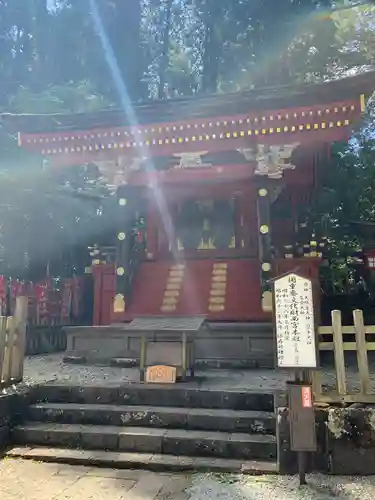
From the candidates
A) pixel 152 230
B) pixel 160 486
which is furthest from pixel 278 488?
pixel 152 230

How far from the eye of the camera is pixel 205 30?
763 inches

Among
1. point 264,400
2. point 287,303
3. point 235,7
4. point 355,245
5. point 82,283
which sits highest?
point 235,7

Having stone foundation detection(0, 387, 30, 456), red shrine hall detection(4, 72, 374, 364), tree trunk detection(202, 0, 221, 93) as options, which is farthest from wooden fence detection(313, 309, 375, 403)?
tree trunk detection(202, 0, 221, 93)

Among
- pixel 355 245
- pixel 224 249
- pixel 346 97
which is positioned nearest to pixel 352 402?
pixel 346 97

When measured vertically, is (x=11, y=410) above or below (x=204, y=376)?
below

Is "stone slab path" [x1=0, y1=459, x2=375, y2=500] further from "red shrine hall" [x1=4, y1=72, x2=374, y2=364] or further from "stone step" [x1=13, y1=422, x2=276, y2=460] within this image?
"red shrine hall" [x1=4, y1=72, x2=374, y2=364]

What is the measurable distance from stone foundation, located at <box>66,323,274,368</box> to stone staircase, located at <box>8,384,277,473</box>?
8.37 feet

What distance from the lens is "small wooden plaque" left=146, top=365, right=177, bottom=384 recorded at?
6059mm

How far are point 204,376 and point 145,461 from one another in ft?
8.17

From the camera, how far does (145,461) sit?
14.6ft

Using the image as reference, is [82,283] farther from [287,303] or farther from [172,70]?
[172,70]

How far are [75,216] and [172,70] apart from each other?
8.70 metres

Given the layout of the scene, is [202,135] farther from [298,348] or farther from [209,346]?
[298,348]

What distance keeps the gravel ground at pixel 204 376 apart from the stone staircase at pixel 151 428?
0.39 meters
